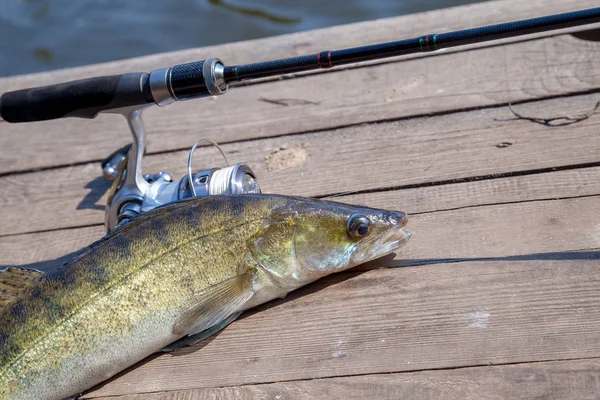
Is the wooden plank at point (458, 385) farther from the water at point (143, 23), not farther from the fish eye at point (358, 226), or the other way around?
the water at point (143, 23)

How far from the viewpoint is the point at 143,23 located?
793 centimetres

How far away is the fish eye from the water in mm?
5025

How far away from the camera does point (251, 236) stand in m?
2.68

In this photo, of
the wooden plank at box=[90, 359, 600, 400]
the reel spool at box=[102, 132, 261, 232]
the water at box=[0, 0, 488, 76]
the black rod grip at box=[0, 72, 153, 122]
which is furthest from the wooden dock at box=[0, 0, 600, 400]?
the water at box=[0, 0, 488, 76]

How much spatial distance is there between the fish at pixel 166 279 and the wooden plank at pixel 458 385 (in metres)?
0.32

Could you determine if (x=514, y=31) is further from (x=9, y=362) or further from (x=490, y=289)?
(x=9, y=362)

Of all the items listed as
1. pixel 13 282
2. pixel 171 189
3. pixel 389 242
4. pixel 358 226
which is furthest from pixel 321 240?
pixel 13 282

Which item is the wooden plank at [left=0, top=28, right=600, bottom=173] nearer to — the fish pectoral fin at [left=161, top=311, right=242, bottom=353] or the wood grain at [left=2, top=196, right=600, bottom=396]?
the wood grain at [left=2, top=196, right=600, bottom=396]

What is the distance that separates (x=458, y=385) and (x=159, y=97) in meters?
1.57

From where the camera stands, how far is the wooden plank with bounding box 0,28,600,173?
3.69 meters

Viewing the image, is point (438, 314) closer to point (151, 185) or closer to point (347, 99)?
point (151, 185)

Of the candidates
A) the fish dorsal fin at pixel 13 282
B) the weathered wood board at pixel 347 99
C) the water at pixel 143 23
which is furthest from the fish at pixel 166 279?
the water at pixel 143 23

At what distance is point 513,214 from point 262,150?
134 centimetres

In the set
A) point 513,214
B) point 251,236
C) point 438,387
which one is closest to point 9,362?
point 251,236
